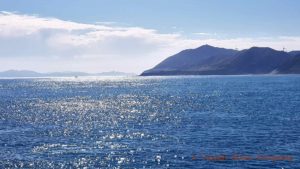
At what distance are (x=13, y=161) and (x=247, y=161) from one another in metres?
32.5

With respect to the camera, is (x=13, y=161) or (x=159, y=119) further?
(x=159, y=119)

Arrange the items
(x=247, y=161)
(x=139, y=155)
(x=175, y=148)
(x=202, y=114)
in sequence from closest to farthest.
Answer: (x=247, y=161) → (x=139, y=155) → (x=175, y=148) → (x=202, y=114)

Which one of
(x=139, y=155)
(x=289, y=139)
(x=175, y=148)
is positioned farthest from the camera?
(x=289, y=139)

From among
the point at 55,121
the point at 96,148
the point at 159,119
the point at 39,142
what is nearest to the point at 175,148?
the point at 96,148

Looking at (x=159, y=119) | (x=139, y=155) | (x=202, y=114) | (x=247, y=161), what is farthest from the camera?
(x=202, y=114)

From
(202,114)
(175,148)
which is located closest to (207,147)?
(175,148)

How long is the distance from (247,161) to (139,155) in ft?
51.0

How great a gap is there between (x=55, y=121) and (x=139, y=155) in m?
54.4

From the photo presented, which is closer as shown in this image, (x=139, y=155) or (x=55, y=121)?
(x=139, y=155)

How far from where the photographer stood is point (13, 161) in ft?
209

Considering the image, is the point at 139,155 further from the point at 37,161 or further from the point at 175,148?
the point at 37,161

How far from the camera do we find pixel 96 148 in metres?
72.8

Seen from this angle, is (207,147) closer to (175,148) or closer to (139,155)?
(175,148)

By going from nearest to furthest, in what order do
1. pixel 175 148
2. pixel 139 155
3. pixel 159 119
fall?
pixel 139 155, pixel 175 148, pixel 159 119
